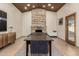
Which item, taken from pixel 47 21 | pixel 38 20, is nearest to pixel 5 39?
pixel 38 20

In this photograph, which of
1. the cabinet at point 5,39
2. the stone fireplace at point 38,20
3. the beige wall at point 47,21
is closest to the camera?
the cabinet at point 5,39

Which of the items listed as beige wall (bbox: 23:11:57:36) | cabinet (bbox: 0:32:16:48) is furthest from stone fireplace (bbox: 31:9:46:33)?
cabinet (bbox: 0:32:16:48)

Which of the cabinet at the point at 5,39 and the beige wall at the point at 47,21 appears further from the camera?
the beige wall at the point at 47,21

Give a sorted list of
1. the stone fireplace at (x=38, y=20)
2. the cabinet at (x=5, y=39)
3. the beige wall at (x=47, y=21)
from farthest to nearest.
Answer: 1. the beige wall at (x=47, y=21)
2. the stone fireplace at (x=38, y=20)
3. the cabinet at (x=5, y=39)

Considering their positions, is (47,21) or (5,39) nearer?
(5,39)

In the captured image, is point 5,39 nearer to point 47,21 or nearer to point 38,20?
point 38,20

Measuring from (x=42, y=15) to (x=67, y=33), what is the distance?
17.1 ft

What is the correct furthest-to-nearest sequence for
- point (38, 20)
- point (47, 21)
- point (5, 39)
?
point (47, 21)
point (38, 20)
point (5, 39)

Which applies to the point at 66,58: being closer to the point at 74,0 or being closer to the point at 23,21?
the point at 74,0

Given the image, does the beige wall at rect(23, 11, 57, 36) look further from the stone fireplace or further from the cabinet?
the cabinet

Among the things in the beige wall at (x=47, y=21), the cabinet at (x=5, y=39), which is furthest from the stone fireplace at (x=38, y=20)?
the cabinet at (x=5, y=39)

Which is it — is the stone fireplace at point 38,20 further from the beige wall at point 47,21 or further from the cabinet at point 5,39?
the cabinet at point 5,39

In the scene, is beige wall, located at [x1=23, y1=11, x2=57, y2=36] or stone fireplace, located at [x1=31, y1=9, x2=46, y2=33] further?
beige wall, located at [x1=23, y1=11, x2=57, y2=36]

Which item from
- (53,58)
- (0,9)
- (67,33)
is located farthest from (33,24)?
(53,58)
